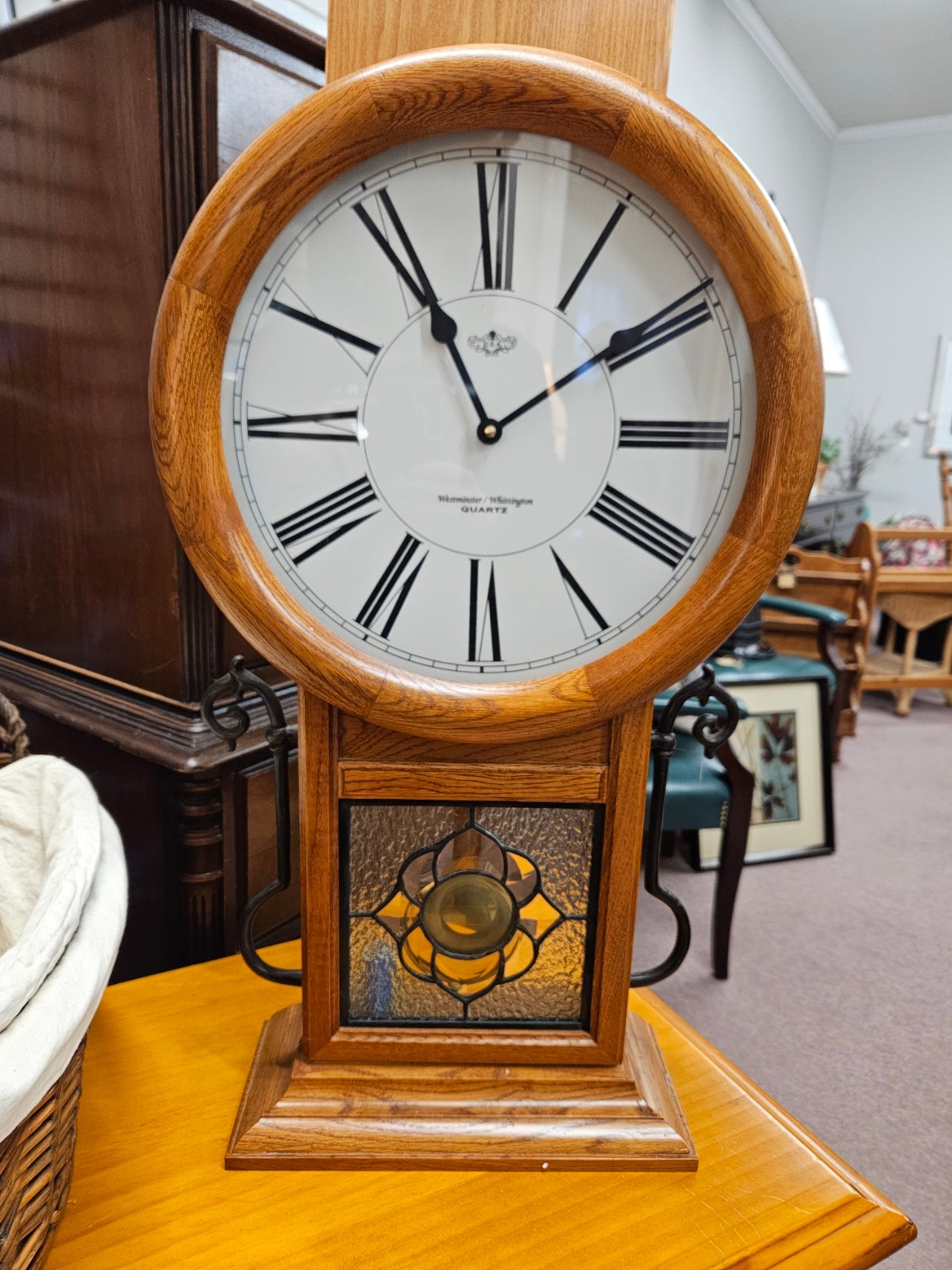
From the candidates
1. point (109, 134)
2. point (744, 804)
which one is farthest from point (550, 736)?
point (744, 804)

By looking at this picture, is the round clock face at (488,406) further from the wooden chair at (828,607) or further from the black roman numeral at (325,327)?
the wooden chair at (828,607)

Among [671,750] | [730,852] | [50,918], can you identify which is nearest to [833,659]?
[730,852]

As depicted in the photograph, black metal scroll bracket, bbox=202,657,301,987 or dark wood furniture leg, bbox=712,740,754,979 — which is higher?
black metal scroll bracket, bbox=202,657,301,987

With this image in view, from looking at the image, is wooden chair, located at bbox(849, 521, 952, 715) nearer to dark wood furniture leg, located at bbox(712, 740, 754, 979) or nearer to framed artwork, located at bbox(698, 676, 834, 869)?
framed artwork, located at bbox(698, 676, 834, 869)

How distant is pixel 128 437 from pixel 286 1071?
0.67 m

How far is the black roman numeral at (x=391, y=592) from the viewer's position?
0.64 meters

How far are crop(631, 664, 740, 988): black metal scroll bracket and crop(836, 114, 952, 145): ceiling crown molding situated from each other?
18.4ft

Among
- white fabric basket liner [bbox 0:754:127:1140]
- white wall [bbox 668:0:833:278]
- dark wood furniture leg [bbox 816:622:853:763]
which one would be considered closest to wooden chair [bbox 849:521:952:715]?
dark wood furniture leg [bbox 816:622:853:763]

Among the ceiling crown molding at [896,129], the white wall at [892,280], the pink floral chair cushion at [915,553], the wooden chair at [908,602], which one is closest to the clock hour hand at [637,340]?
the wooden chair at [908,602]

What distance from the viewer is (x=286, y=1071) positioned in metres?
0.71

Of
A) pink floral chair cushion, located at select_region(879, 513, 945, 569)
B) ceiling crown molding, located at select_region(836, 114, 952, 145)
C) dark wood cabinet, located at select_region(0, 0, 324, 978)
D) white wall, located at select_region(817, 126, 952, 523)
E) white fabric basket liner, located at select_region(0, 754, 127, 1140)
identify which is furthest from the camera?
white wall, located at select_region(817, 126, 952, 523)

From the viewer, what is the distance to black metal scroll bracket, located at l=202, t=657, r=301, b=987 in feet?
2.28

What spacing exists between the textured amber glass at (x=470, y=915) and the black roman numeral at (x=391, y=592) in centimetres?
16

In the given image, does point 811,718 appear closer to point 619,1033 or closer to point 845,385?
point 619,1033
